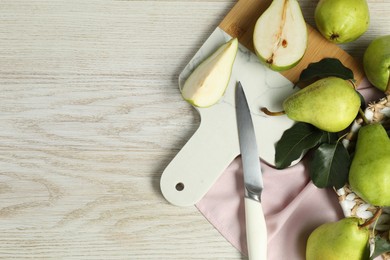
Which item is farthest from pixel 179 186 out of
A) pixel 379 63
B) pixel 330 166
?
pixel 379 63

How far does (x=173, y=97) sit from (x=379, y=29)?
37 centimetres

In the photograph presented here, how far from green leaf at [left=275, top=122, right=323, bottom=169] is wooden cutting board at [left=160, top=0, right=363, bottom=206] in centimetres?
1

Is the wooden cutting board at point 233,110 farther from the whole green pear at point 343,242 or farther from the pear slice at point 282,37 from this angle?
the whole green pear at point 343,242

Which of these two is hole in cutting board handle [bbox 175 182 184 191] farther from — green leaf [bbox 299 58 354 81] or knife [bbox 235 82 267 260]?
green leaf [bbox 299 58 354 81]

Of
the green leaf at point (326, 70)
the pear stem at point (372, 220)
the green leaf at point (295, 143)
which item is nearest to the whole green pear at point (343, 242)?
the pear stem at point (372, 220)

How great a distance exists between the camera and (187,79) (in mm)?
988

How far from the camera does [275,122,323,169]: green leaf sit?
0.95 m

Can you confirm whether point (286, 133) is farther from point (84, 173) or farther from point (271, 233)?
point (84, 173)

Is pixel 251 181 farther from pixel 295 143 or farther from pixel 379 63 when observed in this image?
pixel 379 63

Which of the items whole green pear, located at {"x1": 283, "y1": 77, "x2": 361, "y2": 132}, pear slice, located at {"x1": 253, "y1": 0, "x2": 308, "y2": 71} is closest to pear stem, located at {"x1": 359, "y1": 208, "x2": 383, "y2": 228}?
whole green pear, located at {"x1": 283, "y1": 77, "x2": 361, "y2": 132}

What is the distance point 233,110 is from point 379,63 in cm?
24

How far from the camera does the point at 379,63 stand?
0.94 meters

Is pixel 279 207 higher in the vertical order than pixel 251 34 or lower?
lower

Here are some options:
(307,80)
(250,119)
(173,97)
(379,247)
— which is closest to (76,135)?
(173,97)
